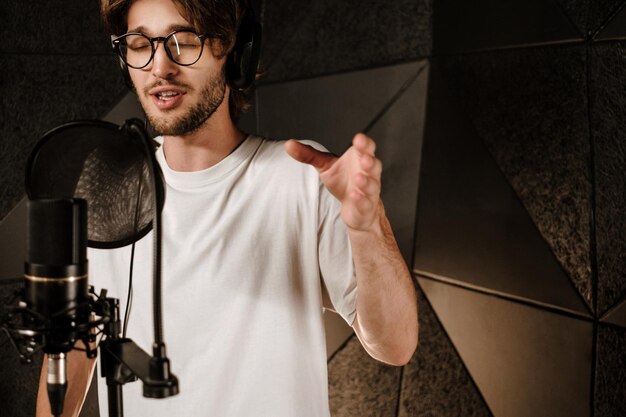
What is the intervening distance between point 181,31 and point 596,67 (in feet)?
3.27

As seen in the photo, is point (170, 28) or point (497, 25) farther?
point (497, 25)

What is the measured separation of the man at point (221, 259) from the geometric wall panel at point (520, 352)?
0.58 m

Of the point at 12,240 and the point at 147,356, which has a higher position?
the point at 12,240

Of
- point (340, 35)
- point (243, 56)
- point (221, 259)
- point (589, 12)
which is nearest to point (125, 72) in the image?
point (243, 56)

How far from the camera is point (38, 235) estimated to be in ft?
2.29

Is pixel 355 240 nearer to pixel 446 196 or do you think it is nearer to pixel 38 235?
pixel 38 235

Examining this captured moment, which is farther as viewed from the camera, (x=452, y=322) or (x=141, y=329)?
(x=452, y=322)

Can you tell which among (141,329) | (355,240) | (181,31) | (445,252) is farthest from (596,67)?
(141,329)

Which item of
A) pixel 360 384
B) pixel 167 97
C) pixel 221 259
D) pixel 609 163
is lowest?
pixel 360 384

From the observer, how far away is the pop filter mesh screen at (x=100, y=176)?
811 millimetres

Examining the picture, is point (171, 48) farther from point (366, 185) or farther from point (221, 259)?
point (366, 185)

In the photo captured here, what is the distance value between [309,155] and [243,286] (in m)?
0.48

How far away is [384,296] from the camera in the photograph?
112 centimetres

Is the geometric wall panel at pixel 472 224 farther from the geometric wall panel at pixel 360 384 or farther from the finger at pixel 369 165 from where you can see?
the finger at pixel 369 165
